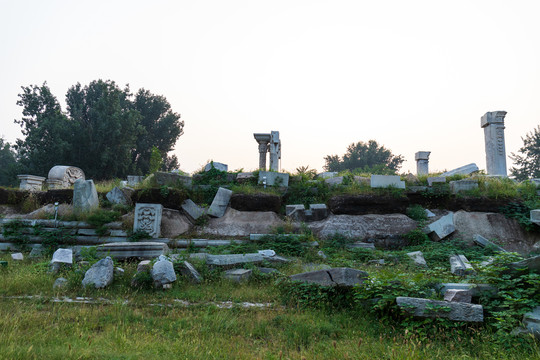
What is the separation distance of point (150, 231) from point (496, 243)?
9.11 meters

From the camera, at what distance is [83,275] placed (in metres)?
5.83

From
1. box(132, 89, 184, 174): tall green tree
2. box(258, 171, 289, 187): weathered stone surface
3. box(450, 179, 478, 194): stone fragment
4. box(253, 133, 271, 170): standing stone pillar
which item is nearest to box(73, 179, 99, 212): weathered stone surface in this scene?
box(258, 171, 289, 187): weathered stone surface

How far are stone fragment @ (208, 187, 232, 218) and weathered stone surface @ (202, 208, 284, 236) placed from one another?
0.51ft

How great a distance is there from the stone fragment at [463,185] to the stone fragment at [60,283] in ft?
33.7

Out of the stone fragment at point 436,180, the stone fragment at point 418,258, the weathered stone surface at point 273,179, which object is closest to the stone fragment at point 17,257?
the weathered stone surface at point 273,179

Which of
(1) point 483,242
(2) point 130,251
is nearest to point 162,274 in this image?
(2) point 130,251

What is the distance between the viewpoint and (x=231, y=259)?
22.7 ft

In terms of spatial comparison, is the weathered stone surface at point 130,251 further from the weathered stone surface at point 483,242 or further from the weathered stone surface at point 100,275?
the weathered stone surface at point 483,242

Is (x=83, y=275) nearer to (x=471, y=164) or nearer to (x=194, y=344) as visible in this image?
(x=194, y=344)

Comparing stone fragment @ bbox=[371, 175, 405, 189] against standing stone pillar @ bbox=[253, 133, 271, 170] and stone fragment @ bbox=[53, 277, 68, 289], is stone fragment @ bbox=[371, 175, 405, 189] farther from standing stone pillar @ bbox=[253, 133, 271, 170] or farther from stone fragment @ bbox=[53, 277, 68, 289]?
stone fragment @ bbox=[53, 277, 68, 289]

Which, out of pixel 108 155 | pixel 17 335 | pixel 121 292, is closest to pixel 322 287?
pixel 121 292

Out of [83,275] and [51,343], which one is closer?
[51,343]

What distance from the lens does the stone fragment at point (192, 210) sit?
33.3ft

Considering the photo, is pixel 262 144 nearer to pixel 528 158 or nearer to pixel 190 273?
pixel 190 273
